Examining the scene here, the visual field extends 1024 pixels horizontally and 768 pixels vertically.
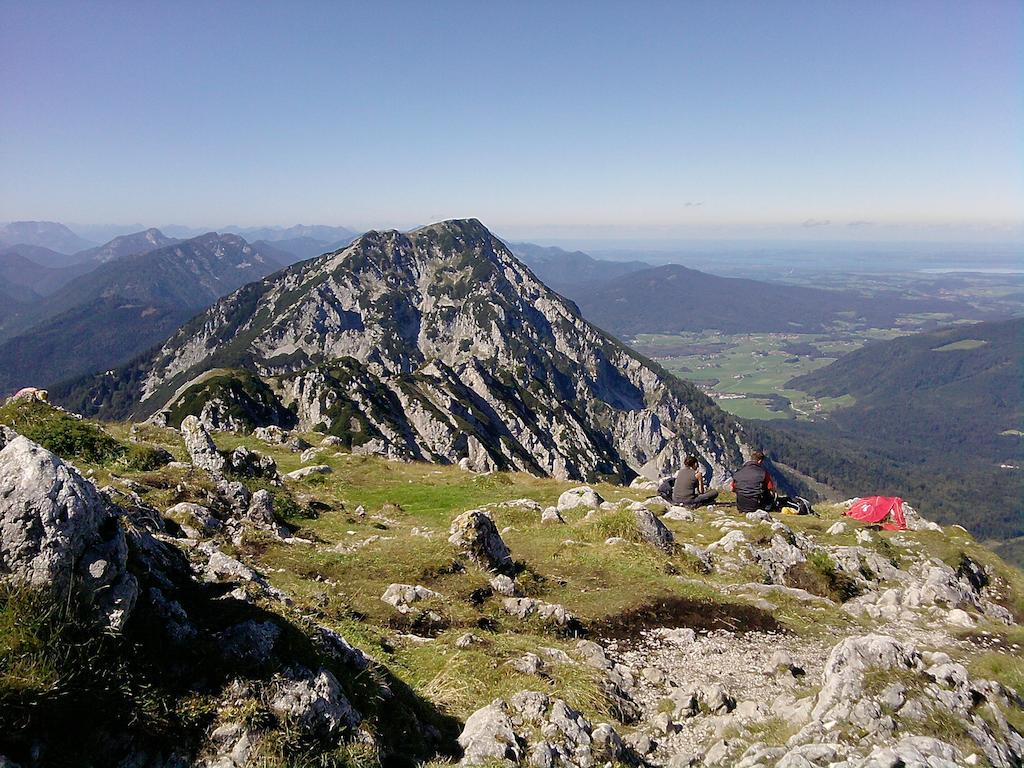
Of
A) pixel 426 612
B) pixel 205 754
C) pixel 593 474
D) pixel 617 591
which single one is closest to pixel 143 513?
pixel 426 612

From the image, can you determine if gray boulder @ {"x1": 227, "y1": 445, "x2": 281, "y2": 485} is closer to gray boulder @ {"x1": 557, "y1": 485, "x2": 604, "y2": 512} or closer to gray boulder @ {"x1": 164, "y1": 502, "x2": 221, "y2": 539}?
gray boulder @ {"x1": 164, "y1": 502, "x2": 221, "y2": 539}

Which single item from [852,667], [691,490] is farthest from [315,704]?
[691,490]

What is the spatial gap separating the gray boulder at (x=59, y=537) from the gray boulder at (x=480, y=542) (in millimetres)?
11828

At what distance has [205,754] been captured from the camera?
6.29 meters

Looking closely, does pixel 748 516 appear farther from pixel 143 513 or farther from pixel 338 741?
pixel 143 513

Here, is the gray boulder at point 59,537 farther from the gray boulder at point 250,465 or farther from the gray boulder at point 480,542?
the gray boulder at point 250,465

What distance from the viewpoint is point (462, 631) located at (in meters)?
13.3

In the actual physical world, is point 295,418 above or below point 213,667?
below

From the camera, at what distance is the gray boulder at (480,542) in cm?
1773

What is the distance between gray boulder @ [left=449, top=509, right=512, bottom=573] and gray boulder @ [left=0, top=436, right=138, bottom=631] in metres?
11.8

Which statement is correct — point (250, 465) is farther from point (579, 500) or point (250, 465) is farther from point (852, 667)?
point (852, 667)

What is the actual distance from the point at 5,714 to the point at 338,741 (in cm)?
364

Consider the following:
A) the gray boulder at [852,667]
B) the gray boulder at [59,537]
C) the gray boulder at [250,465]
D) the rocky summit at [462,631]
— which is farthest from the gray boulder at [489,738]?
A: the gray boulder at [250,465]

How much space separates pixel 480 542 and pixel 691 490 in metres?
12.6
